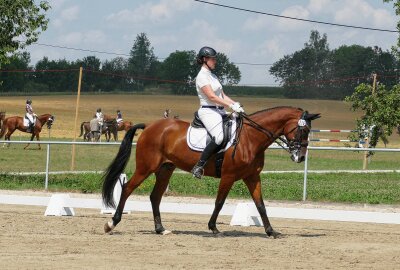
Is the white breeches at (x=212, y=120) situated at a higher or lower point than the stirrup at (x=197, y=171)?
higher

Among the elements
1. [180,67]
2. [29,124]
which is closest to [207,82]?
[29,124]

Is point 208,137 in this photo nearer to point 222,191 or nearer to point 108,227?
point 222,191

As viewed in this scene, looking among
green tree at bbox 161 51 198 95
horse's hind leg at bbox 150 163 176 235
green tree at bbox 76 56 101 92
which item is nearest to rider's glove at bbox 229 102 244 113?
horse's hind leg at bbox 150 163 176 235

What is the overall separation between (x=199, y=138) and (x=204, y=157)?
13.3 inches

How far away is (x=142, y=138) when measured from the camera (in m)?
12.9

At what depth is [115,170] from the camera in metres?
13.2

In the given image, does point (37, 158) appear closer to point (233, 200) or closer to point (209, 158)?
point (233, 200)

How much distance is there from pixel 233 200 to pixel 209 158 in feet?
21.9

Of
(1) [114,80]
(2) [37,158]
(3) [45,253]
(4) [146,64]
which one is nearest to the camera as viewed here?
(3) [45,253]

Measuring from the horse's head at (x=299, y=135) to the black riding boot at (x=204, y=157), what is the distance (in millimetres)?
1046

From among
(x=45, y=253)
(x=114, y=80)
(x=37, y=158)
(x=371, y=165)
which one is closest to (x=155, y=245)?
(x=45, y=253)

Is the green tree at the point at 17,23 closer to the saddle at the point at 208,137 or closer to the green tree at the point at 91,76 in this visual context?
the saddle at the point at 208,137

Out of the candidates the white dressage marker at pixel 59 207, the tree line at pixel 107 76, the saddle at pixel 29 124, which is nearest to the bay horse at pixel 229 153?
the white dressage marker at pixel 59 207

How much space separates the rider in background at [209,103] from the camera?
39.9 ft
